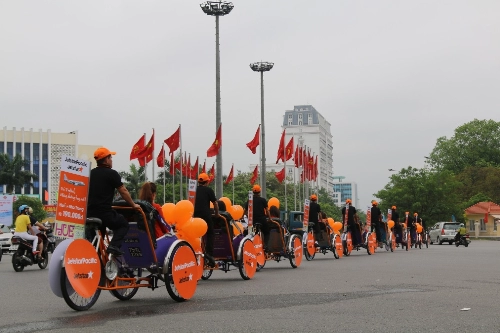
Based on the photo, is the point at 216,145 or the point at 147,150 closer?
the point at 216,145

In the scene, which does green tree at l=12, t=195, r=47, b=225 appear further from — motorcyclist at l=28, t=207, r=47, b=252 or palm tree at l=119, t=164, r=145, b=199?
motorcyclist at l=28, t=207, r=47, b=252

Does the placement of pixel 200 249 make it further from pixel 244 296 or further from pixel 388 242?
pixel 388 242

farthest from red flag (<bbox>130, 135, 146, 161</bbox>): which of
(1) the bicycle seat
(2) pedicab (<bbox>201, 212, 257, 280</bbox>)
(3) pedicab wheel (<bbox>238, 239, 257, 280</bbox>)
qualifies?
(1) the bicycle seat

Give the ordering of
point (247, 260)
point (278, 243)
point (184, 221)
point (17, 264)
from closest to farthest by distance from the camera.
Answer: point (184, 221) < point (247, 260) < point (278, 243) < point (17, 264)

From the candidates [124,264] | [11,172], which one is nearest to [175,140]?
[124,264]

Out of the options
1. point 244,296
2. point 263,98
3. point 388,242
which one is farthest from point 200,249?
point 263,98

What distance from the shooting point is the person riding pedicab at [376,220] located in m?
31.5

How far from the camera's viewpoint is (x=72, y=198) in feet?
34.2

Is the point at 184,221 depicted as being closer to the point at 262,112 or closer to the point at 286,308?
the point at 286,308

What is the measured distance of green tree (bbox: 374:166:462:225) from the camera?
277ft

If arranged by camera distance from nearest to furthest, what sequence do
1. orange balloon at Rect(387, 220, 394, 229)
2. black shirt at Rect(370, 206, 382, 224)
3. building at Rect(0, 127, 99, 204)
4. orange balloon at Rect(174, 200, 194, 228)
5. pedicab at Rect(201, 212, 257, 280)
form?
orange balloon at Rect(174, 200, 194, 228), pedicab at Rect(201, 212, 257, 280), black shirt at Rect(370, 206, 382, 224), orange balloon at Rect(387, 220, 394, 229), building at Rect(0, 127, 99, 204)

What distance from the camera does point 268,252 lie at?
19812 millimetres

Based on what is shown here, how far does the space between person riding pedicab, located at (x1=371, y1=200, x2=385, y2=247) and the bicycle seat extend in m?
21.4

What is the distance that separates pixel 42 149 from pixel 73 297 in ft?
423
